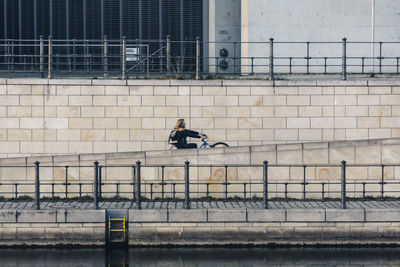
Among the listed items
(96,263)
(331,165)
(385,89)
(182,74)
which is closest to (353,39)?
(385,89)

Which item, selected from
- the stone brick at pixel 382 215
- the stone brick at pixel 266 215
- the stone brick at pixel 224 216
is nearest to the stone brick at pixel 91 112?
the stone brick at pixel 224 216

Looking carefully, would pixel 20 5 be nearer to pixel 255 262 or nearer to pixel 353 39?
pixel 353 39

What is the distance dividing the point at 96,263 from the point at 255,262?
2989 millimetres

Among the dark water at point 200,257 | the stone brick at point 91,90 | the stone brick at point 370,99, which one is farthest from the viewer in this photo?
the stone brick at point 370,99

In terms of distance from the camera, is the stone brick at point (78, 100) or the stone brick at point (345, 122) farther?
the stone brick at point (345, 122)

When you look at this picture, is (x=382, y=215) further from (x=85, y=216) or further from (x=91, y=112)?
(x=91, y=112)

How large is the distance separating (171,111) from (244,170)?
3218 millimetres

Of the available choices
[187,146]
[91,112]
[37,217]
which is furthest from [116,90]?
[37,217]

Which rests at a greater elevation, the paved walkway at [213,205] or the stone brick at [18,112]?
the stone brick at [18,112]

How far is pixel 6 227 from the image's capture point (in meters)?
15.5

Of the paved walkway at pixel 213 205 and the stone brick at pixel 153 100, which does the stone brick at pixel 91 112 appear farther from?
the paved walkway at pixel 213 205

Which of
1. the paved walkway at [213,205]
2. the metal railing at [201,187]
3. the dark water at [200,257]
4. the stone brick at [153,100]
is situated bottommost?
the dark water at [200,257]

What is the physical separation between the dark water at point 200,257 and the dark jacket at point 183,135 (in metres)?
4.43

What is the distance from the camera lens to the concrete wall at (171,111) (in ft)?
64.4
